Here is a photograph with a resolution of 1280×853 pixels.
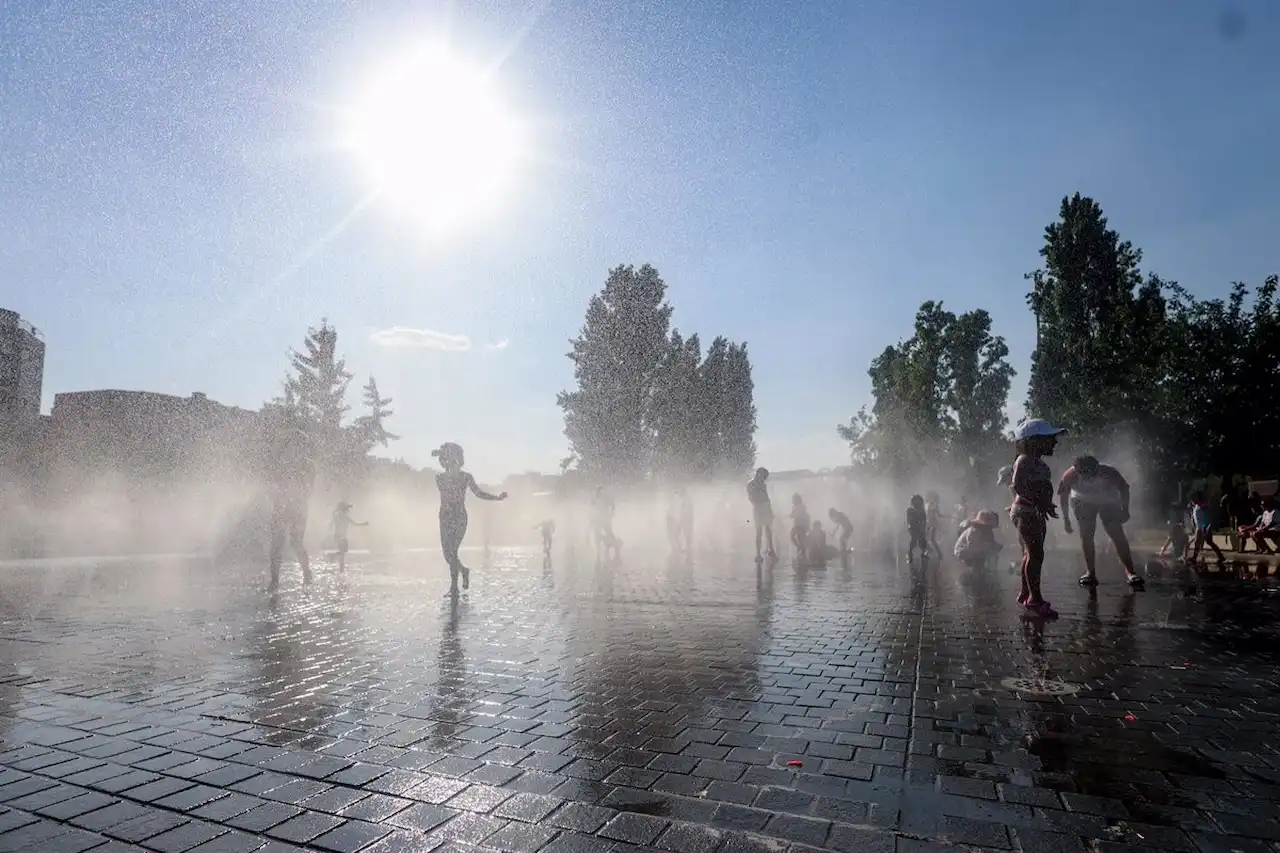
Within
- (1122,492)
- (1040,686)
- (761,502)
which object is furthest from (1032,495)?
(761,502)

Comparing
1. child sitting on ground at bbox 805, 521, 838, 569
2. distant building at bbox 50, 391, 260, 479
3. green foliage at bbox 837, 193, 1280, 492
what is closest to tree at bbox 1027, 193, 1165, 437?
green foliage at bbox 837, 193, 1280, 492

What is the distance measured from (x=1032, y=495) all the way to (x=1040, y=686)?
407 centimetres

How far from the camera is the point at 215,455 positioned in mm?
46719

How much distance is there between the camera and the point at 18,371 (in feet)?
131

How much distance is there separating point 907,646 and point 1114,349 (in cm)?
2817

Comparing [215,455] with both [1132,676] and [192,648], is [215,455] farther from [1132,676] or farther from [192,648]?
[1132,676]

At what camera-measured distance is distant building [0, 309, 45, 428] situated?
127ft

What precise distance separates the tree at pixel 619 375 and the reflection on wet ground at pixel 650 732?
37.3m

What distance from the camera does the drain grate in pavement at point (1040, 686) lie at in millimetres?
4422

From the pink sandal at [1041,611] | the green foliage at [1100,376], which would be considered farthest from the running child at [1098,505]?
the green foliage at [1100,376]

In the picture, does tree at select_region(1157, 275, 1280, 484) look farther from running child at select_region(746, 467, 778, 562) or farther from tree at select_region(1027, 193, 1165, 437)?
running child at select_region(746, 467, 778, 562)

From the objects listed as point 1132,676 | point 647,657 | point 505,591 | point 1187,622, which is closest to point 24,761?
point 647,657

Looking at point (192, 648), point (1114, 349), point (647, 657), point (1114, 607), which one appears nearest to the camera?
point (647, 657)

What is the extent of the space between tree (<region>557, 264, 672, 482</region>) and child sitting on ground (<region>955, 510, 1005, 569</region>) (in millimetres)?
32775
